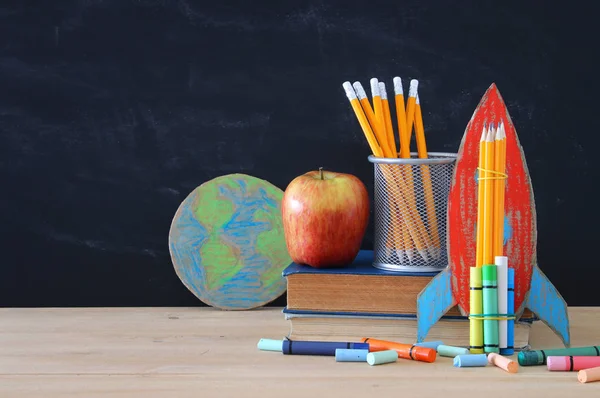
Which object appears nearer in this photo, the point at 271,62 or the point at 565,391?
the point at 565,391

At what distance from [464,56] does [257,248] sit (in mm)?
438

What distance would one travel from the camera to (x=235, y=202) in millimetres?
1208

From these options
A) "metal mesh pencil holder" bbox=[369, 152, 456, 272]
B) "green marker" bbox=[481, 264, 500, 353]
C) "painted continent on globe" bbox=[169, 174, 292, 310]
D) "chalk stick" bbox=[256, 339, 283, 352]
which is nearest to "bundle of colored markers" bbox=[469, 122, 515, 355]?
"green marker" bbox=[481, 264, 500, 353]

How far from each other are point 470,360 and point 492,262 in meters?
0.12

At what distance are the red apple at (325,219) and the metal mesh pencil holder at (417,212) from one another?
1.8 inches

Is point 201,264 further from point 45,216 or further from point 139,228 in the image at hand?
point 45,216

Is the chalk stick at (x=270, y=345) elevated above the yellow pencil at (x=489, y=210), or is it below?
below

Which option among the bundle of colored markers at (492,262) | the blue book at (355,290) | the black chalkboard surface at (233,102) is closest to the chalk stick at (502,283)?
the bundle of colored markers at (492,262)

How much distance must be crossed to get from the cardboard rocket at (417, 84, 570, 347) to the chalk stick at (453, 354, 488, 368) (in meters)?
0.08

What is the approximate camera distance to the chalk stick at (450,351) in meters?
0.92

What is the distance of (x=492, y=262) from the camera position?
92cm

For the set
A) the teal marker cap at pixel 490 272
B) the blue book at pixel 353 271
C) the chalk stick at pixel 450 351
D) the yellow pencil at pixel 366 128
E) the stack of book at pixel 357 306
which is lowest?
the chalk stick at pixel 450 351

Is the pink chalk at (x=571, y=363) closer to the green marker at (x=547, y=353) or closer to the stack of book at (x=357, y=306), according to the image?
the green marker at (x=547, y=353)

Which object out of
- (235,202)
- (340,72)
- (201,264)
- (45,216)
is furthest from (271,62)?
(45,216)
